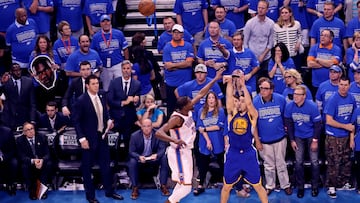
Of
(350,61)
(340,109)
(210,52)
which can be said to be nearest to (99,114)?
(210,52)

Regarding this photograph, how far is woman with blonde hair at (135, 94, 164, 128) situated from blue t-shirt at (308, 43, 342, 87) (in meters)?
→ 2.54

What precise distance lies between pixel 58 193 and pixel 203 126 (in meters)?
2.41

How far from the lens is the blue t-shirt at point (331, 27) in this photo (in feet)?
37.5

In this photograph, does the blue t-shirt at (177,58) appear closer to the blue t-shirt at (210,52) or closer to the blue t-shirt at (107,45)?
the blue t-shirt at (210,52)

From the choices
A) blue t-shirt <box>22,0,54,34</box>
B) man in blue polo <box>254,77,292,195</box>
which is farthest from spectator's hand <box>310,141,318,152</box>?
blue t-shirt <box>22,0,54,34</box>

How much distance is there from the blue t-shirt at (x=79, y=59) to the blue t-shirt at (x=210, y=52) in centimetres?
166

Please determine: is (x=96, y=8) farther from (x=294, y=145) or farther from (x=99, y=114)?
(x=294, y=145)

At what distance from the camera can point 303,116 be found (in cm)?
1000

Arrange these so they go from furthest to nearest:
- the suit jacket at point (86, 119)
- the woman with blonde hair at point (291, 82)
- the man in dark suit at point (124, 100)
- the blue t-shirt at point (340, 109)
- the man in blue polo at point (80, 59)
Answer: the man in blue polo at point (80, 59) < the man in dark suit at point (124, 100) < the woman with blonde hair at point (291, 82) < the blue t-shirt at point (340, 109) < the suit jacket at point (86, 119)

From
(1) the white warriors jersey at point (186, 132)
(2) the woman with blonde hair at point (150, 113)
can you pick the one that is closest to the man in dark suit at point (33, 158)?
(2) the woman with blonde hair at point (150, 113)

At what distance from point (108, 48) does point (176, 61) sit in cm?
121

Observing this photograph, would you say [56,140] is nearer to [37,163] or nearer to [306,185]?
[37,163]

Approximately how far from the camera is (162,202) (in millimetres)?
10078

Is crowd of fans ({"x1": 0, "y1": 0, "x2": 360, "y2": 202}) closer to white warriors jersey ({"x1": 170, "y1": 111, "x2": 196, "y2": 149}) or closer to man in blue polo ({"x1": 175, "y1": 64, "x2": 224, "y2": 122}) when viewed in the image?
man in blue polo ({"x1": 175, "y1": 64, "x2": 224, "y2": 122})
